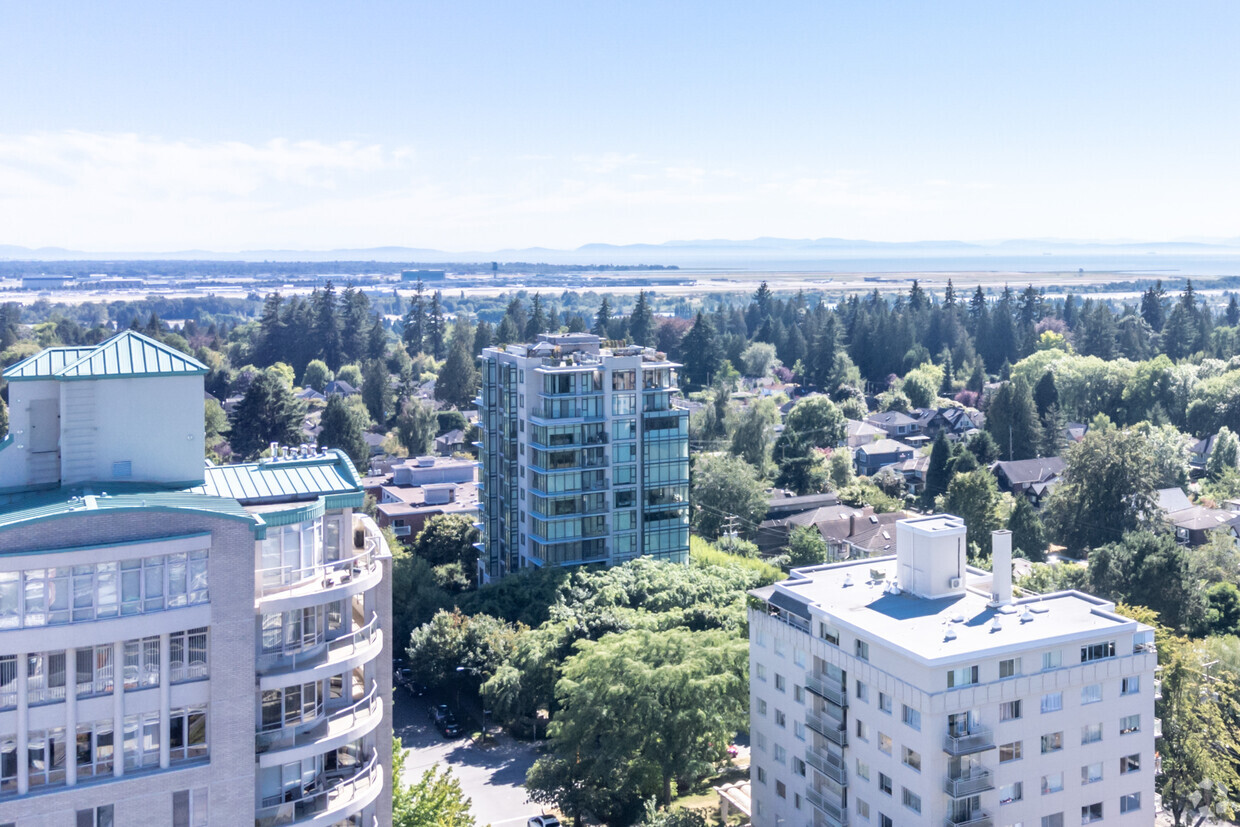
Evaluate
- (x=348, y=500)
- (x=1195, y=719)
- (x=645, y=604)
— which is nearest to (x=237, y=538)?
(x=348, y=500)

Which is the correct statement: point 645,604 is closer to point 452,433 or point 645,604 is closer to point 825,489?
point 825,489

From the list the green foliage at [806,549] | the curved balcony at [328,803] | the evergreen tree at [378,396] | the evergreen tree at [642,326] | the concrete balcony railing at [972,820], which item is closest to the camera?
the curved balcony at [328,803]

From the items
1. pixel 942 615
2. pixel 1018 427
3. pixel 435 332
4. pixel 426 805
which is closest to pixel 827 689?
pixel 942 615

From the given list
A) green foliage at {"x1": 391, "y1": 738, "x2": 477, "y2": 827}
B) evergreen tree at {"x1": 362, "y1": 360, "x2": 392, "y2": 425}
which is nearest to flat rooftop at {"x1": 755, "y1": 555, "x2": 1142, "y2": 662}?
green foliage at {"x1": 391, "y1": 738, "x2": 477, "y2": 827}

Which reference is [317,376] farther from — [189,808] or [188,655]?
[189,808]

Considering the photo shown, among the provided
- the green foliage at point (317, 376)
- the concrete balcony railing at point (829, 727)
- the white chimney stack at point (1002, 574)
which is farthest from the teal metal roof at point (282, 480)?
the green foliage at point (317, 376)

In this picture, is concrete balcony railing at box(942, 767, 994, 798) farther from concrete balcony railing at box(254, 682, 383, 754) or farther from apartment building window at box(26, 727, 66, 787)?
apartment building window at box(26, 727, 66, 787)

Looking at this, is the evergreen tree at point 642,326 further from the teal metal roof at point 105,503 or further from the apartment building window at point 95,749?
the apartment building window at point 95,749
